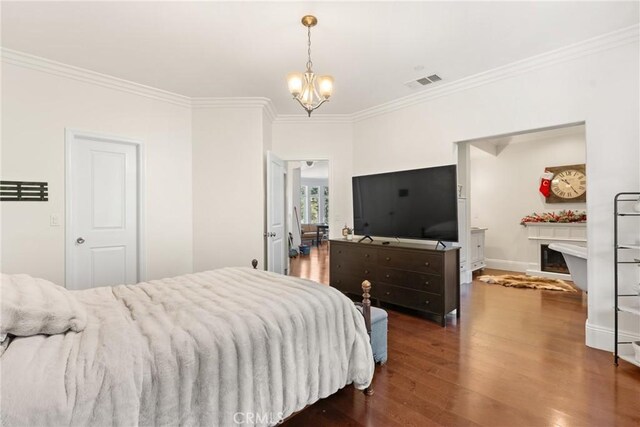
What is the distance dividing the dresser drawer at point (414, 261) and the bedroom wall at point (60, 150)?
106 inches

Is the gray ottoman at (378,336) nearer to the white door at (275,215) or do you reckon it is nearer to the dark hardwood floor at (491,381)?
the dark hardwood floor at (491,381)

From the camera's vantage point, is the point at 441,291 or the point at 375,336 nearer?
the point at 375,336

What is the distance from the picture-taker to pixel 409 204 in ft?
12.2

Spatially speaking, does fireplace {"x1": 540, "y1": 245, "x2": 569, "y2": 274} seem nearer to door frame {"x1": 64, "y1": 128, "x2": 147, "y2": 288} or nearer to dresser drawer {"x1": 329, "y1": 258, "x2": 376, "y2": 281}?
dresser drawer {"x1": 329, "y1": 258, "x2": 376, "y2": 281}

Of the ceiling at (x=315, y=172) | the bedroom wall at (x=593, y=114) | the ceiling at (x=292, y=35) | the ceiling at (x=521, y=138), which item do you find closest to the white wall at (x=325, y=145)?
the ceiling at (x=292, y=35)

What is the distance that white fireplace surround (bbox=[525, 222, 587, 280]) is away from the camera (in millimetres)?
5211

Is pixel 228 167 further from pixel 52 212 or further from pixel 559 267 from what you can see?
pixel 559 267

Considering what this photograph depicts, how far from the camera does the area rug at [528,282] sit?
15.2 ft

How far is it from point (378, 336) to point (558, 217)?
16.1 feet

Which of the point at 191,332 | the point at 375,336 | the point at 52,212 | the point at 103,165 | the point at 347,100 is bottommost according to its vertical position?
the point at 375,336

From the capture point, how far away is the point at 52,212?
318cm

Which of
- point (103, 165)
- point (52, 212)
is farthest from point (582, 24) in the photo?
point (52, 212)

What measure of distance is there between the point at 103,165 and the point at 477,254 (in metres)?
5.97

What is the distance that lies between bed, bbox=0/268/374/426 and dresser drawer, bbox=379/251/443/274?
163 centimetres
